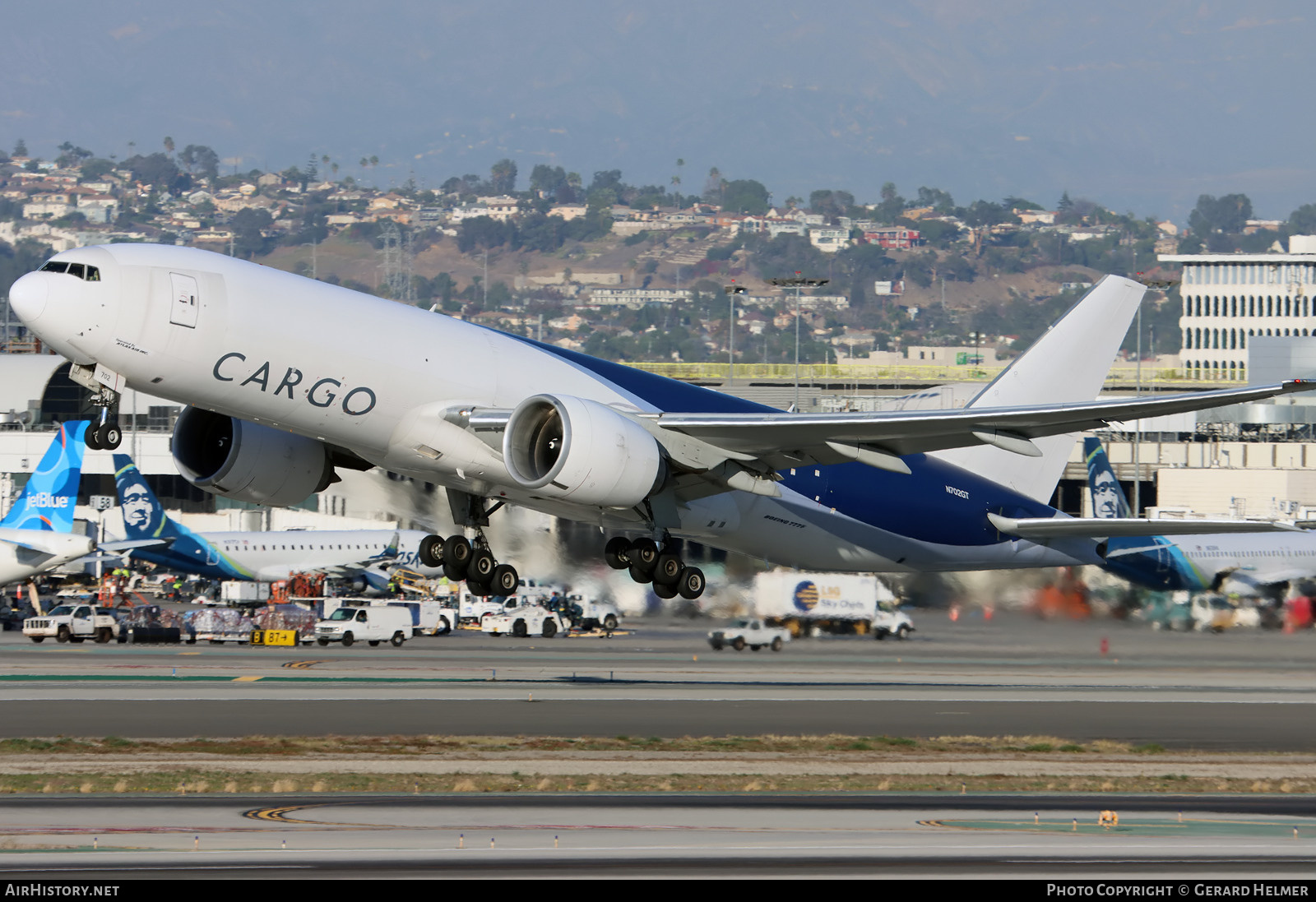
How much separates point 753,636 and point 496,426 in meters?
33.8

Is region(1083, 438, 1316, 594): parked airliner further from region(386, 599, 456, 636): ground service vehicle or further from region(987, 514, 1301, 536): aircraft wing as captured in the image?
region(386, 599, 456, 636): ground service vehicle

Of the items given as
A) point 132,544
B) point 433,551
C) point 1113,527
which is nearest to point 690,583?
point 433,551

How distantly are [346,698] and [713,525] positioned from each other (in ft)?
61.9

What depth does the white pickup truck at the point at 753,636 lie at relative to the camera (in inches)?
2434

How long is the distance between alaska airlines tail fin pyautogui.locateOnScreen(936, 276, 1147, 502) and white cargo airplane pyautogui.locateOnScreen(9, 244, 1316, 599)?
254cm

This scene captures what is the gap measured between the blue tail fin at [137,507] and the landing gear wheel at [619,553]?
187 ft

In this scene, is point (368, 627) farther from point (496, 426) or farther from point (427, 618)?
point (496, 426)

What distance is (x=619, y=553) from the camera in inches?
1334

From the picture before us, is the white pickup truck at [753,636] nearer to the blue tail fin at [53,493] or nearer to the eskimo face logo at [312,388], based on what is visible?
the blue tail fin at [53,493]

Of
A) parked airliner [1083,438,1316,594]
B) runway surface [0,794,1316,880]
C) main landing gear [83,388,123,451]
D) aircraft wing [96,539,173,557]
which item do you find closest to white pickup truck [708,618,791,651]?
parked airliner [1083,438,1316,594]

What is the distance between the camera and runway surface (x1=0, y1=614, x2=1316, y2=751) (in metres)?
43.7

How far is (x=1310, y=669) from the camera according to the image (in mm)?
57219

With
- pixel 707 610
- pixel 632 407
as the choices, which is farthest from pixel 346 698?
pixel 632 407
